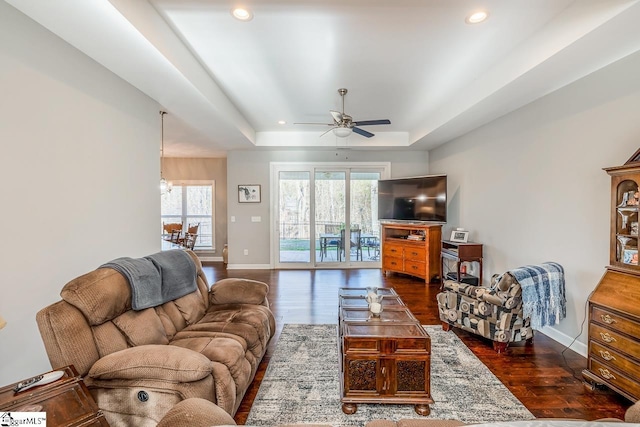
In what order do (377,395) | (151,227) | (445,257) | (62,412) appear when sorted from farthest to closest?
(445,257)
(151,227)
(377,395)
(62,412)

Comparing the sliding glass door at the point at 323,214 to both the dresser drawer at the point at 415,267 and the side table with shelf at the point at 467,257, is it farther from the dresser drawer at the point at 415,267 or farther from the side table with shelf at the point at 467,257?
the side table with shelf at the point at 467,257

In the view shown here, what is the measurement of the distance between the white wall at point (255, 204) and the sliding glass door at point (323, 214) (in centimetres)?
22

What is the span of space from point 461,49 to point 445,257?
3083mm

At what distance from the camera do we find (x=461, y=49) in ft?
8.89

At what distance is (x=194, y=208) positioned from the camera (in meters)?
7.66

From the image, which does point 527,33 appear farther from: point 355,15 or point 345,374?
point 345,374

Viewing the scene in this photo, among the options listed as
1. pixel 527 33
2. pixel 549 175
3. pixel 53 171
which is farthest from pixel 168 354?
pixel 549 175

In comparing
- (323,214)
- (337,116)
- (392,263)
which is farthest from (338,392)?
(323,214)

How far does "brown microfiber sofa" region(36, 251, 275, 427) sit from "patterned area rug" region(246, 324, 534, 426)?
27cm

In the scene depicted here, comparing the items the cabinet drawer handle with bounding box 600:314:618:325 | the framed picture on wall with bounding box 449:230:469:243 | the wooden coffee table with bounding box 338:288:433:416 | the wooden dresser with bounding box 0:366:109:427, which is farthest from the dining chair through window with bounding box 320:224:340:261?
the wooden dresser with bounding box 0:366:109:427

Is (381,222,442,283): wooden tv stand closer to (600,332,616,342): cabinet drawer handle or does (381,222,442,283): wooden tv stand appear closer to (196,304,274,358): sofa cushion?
(600,332,616,342): cabinet drawer handle

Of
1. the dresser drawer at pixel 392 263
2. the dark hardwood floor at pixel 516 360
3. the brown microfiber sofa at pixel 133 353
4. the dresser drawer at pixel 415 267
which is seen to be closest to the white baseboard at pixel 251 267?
the dark hardwood floor at pixel 516 360

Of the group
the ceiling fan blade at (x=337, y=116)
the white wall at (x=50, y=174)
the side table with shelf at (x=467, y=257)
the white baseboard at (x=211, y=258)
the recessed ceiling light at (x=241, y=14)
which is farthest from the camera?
the white baseboard at (x=211, y=258)

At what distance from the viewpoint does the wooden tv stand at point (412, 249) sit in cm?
513
